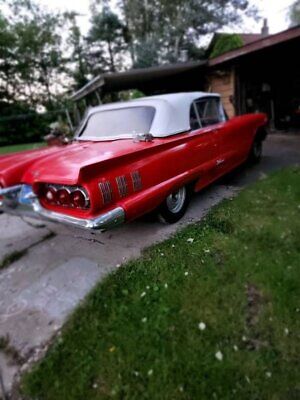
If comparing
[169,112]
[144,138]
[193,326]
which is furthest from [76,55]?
[193,326]

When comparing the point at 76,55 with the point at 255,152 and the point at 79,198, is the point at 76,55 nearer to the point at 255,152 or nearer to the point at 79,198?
the point at 255,152

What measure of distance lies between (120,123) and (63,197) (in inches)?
60.7

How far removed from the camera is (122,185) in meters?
2.38

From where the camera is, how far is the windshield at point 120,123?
340 cm

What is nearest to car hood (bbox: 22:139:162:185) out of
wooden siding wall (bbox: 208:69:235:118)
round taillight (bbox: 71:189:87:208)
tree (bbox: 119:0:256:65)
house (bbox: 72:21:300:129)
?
round taillight (bbox: 71:189:87:208)

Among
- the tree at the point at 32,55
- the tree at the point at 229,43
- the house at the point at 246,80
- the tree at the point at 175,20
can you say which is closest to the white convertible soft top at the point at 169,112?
the house at the point at 246,80

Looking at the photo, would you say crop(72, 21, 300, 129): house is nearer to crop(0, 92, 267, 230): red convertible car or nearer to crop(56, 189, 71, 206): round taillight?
crop(0, 92, 267, 230): red convertible car

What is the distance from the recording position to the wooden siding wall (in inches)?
391

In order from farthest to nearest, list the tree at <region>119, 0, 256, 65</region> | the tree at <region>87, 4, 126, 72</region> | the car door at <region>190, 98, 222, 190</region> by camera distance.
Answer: the tree at <region>87, 4, 126, 72</region>, the tree at <region>119, 0, 256, 65</region>, the car door at <region>190, 98, 222, 190</region>

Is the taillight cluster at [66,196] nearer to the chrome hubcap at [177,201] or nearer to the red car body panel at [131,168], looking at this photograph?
the red car body panel at [131,168]

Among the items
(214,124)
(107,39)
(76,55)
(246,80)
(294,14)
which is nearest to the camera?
(214,124)

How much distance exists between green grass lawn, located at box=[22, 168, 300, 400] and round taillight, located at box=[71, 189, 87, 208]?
2.31 feet

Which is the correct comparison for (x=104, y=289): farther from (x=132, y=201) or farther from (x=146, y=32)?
(x=146, y=32)

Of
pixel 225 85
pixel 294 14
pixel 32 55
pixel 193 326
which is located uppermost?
pixel 32 55
